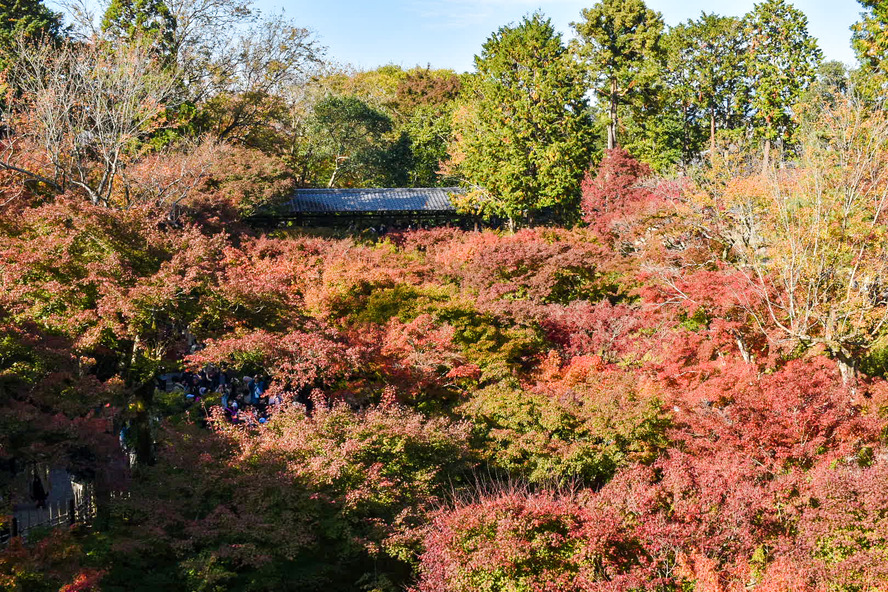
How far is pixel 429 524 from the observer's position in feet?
32.0

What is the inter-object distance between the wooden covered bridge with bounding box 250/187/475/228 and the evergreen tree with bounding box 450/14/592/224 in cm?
187

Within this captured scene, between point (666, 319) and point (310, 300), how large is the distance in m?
7.72

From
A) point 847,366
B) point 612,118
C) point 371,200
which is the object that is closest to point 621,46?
point 612,118

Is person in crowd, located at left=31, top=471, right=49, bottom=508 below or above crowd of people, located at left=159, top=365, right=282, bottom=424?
below

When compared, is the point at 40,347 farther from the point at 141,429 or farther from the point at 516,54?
the point at 516,54

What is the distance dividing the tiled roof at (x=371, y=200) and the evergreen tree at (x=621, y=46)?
685cm

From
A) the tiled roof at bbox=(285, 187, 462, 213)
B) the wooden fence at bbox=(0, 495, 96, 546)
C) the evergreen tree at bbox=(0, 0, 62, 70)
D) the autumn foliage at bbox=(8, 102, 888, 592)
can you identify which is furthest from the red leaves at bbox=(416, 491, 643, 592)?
the evergreen tree at bbox=(0, 0, 62, 70)

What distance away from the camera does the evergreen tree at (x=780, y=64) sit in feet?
85.5

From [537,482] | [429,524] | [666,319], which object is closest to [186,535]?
[429,524]

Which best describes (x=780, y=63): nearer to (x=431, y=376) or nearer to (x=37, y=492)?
(x=431, y=376)

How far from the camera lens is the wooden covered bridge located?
26.8m

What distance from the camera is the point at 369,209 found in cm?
2764

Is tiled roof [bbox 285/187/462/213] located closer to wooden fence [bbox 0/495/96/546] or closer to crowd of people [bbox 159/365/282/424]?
crowd of people [bbox 159/365/282/424]

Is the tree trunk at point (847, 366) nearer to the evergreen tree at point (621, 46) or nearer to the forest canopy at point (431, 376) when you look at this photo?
the forest canopy at point (431, 376)
